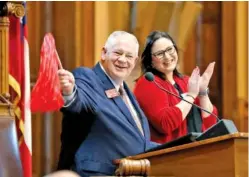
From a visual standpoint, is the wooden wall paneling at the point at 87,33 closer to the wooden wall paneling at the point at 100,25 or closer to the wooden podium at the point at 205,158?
the wooden wall paneling at the point at 100,25

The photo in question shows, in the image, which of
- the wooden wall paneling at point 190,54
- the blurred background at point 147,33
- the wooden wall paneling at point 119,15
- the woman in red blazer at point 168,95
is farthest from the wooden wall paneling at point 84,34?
the woman in red blazer at point 168,95

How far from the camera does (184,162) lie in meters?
2.68

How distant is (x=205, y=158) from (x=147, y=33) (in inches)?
72.8

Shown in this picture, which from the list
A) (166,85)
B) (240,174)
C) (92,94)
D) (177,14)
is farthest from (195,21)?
(240,174)

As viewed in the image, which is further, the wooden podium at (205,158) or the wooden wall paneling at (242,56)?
the wooden wall paneling at (242,56)

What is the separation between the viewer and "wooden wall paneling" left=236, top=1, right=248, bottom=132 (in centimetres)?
449

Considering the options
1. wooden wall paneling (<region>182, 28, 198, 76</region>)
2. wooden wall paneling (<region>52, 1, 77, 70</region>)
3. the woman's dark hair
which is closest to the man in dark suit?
the woman's dark hair

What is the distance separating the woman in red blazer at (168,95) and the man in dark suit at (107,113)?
0.11 metres

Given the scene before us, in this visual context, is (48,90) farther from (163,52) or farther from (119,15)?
(119,15)

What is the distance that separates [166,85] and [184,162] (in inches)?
21.9

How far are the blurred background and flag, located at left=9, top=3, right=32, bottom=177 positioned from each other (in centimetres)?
66

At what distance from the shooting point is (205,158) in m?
2.63

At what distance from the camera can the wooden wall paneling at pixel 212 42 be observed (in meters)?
4.57

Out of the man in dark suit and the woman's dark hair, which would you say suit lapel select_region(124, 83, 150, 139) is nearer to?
the man in dark suit
